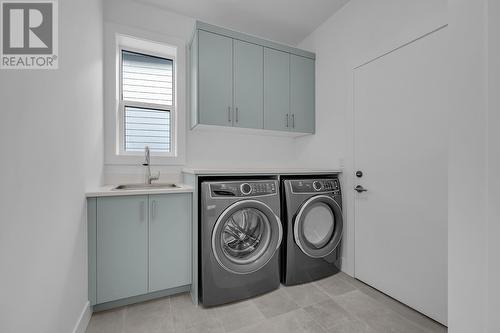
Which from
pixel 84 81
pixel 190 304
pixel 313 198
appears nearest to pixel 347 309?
pixel 313 198

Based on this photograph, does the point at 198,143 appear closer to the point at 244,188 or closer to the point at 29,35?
the point at 244,188

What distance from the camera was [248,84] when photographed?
2254 mm

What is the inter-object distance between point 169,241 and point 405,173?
1971mm

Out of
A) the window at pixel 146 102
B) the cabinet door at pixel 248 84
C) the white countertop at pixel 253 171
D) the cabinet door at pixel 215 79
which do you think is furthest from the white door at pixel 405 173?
the window at pixel 146 102

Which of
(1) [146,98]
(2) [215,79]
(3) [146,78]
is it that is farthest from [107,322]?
(3) [146,78]

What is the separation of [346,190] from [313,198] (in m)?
0.45

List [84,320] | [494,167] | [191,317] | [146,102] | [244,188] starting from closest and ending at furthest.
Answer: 1. [494,167]
2. [84,320]
3. [191,317]
4. [244,188]
5. [146,102]

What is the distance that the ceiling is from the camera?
2.15 m

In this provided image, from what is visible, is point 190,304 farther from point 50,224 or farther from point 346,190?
point 346,190

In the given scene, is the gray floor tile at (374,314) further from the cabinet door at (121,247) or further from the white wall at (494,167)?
the cabinet door at (121,247)

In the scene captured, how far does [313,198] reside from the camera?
6.38 ft

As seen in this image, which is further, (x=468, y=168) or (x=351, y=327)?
(x=351, y=327)

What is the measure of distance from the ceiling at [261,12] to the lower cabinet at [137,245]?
201 centimetres

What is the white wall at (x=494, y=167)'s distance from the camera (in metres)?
0.61
